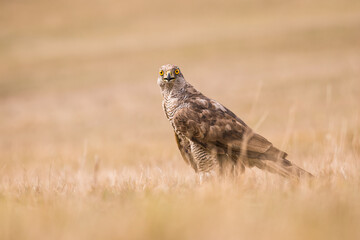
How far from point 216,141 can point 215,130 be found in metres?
0.11

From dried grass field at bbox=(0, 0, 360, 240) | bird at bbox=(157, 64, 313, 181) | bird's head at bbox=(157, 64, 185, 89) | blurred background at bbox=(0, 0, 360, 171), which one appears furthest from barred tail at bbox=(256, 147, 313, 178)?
bird's head at bbox=(157, 64, 185, 89)

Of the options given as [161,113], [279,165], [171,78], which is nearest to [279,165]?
[279,165]

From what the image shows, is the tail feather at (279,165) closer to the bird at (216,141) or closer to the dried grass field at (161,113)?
the bird at (216,141)

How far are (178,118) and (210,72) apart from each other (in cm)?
2258

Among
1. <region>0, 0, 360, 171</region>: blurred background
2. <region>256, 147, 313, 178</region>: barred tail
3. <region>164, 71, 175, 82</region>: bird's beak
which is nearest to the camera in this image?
<region>256, 147, 313, 178</region>: barred tail

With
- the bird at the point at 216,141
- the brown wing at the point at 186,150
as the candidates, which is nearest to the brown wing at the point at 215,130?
the bird at the point at 216,141

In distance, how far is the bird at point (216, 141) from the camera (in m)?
4.18

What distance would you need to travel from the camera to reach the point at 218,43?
35.7 m

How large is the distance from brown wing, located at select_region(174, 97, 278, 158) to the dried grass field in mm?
328

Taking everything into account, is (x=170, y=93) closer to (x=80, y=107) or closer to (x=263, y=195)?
(x=263, y=195)

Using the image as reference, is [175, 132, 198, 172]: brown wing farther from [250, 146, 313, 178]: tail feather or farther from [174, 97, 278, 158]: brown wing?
[250, 146, 313, 178]: tail feather

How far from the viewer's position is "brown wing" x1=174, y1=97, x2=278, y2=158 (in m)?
4.24

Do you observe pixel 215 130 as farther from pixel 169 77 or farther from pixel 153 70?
pixel 153 70

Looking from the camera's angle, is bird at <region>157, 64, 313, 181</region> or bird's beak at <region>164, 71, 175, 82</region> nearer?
bird at <region>157, 64, 313, 181</region>
